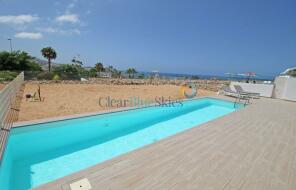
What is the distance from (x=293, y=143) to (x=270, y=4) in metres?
11.6

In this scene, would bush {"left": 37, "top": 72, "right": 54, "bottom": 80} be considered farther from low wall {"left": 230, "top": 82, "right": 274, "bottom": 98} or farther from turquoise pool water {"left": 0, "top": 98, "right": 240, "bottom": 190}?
low wall {"left": 230, "top": 82, "right": 274, "bottom": 98}

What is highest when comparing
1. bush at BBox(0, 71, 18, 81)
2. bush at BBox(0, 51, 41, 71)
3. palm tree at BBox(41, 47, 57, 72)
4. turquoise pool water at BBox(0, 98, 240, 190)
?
palm tree at BBox(41, 47, 57, 72)

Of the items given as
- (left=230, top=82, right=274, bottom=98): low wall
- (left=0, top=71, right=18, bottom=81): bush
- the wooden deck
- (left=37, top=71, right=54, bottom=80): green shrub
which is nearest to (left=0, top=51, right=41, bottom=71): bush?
(left=0, top=71, right=18, bottom=81): bush

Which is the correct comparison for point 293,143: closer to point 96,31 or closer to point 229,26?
point 229,26

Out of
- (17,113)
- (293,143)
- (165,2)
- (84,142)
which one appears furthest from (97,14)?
(293,143)

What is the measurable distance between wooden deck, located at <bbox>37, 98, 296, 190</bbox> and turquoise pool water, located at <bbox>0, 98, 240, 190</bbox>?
54.5 inches

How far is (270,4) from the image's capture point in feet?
35.2

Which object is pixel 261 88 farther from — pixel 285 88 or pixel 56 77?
pixel 56 77

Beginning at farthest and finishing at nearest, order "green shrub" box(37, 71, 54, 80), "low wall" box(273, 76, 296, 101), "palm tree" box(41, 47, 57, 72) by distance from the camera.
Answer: "palm tree" box(41, 47, 57, 72) → "green shrub" box(37, 71, 54, 80) → "low wall" box(273, 76, 296, 101)

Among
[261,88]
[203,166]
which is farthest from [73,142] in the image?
[261,88]

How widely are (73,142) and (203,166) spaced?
3315mm

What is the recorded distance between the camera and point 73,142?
4113mm

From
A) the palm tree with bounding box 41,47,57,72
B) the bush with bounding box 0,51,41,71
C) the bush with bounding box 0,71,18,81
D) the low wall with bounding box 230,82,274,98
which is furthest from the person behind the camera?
the palm tree with bounding box 41,47,57,72

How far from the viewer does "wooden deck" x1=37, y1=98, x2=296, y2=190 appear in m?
1.83
